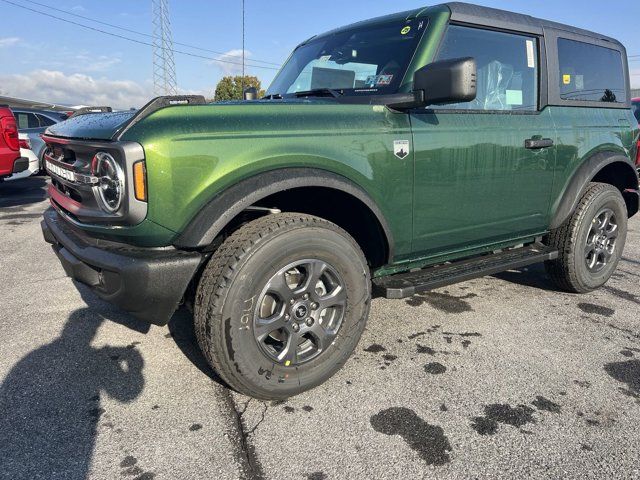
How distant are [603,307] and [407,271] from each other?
182 centimetres

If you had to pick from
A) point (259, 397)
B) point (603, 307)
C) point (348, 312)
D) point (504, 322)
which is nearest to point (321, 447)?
point (259, 397)

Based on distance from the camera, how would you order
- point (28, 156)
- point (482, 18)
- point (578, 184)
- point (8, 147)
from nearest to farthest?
1. point (482, 18)
2. point (578, 184)
3. point (8, 147)
4. point (28, 156)

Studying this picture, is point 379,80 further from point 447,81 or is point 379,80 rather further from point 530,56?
point 530,56

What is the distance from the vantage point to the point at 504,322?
3.44 m

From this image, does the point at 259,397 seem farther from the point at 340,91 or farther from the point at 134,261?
the point at 340,91

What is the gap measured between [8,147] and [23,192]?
10.8ft

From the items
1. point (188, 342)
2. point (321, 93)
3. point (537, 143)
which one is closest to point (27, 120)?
point (188, 342)

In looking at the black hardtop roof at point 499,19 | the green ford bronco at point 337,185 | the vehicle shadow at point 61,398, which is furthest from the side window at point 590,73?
the vehicle shadow at point 61,398

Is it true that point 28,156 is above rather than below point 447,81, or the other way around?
below

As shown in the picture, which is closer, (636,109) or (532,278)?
(532,278)

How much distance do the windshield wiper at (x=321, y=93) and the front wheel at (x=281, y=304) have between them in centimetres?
96

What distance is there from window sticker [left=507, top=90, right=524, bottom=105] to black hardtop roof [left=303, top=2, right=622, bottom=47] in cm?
→ 42

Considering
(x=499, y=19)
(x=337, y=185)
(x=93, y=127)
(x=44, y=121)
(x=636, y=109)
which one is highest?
(x=499, y=19)

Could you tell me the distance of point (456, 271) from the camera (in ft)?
10.2
